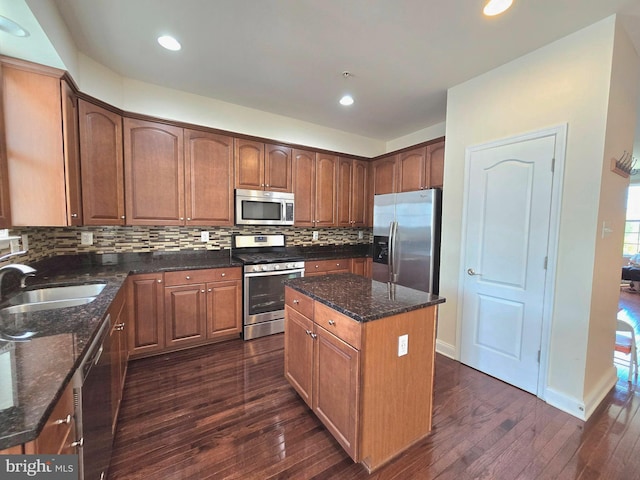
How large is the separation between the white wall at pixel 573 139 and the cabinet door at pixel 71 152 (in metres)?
3.45

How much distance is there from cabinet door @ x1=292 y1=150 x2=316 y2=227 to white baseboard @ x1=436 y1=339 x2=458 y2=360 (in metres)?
2.18

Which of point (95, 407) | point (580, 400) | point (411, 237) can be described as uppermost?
point (411, 237)

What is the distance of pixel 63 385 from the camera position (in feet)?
2.60

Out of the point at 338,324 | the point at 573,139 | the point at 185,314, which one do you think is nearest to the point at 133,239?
the point at 185,314

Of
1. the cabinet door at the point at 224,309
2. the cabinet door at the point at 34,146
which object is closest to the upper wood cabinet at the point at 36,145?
the cabinet door at the point at 34,146

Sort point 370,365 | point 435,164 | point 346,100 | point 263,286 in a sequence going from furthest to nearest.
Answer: point 435,164 → point 263,286 → point 346,100 → point 370,365

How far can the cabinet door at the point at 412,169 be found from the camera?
11.4 ft

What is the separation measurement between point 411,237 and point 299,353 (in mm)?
1894

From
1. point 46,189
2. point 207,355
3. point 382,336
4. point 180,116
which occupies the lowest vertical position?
point 207,355

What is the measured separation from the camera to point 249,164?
10.9ft

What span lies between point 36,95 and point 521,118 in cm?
364

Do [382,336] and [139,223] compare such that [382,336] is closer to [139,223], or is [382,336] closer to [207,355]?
[207,355]

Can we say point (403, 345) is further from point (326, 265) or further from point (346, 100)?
point (346, 100)

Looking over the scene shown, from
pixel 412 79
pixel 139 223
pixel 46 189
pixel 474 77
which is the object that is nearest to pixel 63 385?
pixel 46 189
